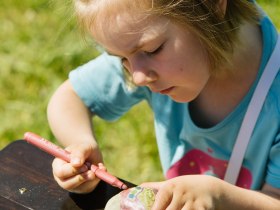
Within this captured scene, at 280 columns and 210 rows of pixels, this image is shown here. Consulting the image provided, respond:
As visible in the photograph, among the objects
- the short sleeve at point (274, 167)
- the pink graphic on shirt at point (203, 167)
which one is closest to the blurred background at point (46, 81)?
the pink graphic on shirt at point (203, 167)

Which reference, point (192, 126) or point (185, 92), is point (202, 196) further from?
point (192, 126)

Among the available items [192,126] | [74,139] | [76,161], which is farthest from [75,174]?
[192,126]

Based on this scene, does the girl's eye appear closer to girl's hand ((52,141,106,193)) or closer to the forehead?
the forehead

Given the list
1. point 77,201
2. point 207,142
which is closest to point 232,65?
point 207,142

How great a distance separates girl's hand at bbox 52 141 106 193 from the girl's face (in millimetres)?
176

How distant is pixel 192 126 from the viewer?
1.31 metres

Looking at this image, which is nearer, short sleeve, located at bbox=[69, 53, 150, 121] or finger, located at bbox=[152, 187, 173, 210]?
finger, located at bbox=[152, 187, 173, 210]

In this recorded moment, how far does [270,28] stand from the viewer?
1.25 metres

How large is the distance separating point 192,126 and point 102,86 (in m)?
0.24

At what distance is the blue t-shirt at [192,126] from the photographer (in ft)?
3.97

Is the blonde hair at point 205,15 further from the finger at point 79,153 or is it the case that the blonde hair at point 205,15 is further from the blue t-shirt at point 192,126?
the finger at point 79,153

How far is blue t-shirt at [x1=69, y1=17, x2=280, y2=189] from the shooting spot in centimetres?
121

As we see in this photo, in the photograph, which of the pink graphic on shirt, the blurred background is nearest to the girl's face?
the pink graphic on shirt

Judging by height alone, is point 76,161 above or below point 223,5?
below
